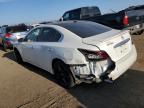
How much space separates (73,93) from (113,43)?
154cm

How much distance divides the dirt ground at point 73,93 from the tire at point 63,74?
0.16m

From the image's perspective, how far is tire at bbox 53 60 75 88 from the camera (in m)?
5.56

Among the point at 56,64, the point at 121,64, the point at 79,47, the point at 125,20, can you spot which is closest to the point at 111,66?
the point at 121,64

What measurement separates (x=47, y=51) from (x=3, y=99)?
5.48 ft

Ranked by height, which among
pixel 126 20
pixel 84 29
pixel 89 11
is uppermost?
pixel 89 11

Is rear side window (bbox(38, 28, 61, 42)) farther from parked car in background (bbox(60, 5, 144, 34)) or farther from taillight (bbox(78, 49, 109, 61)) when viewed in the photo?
parked car in background (bbox(60, 5, 144, 34))

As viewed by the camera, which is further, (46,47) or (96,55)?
(46,47)

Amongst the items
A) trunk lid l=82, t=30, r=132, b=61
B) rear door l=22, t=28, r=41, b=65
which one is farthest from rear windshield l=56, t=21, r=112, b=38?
rear door l=22, t=28, r=41, b=65

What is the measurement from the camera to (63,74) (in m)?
5.83

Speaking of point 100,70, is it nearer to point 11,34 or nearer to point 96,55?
point 96,55

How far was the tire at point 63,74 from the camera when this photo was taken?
5.56 m

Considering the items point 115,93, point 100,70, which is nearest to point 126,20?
point 115,93

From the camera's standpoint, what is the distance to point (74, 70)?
17.4 feet

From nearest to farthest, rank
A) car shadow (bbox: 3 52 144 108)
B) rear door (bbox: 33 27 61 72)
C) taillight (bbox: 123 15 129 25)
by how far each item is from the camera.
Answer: car shadow (bbox: 3 52 144 108) < rear door (bbox: 33 27 61 72) < taillight (bbox: 123 15 129 25)
